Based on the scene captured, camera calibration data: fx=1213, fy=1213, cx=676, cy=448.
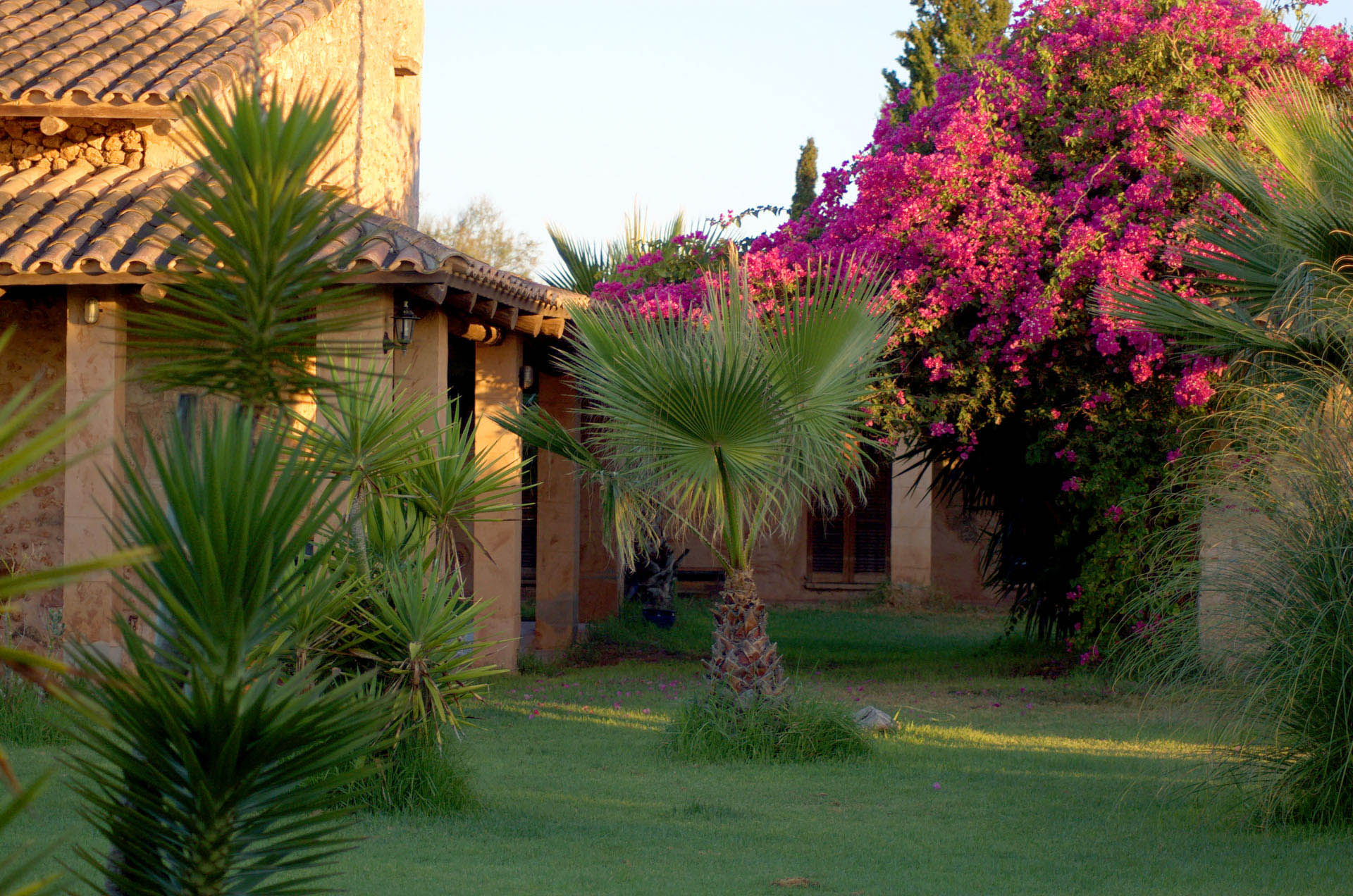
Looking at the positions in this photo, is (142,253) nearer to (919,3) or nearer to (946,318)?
(946,318)

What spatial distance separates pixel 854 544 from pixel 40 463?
529 inches

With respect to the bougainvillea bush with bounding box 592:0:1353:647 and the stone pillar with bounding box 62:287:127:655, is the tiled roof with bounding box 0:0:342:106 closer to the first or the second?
the stone pillar with bounding box 62:287:127:655

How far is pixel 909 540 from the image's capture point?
1875cm

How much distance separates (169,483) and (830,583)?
18.2m

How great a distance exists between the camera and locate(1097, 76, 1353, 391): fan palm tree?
6.33 metres

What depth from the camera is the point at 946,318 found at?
397 inches

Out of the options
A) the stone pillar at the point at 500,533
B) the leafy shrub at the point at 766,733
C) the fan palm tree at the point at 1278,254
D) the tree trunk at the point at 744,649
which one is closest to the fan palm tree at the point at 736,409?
the tree trunk at the point at 744,649

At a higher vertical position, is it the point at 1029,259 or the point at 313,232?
the point at 1029,259

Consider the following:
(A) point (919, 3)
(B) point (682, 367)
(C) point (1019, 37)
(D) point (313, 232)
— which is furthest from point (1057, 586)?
(A) point (919, 3)

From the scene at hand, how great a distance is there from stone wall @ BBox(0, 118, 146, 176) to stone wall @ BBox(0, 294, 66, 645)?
1.16 m

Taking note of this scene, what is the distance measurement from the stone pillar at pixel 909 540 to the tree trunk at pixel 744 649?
1141 centimetres

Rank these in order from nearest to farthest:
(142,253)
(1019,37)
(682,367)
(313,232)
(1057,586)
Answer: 1. (313,232)
2. (682,367)
3. (142,253)
4. (1019,37)
5. (1057,586)

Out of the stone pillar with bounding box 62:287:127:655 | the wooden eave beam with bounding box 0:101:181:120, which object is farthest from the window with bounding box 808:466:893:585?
the wooden eave beam with bounding box 0:101:181:120

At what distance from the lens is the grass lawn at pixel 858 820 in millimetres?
4816
